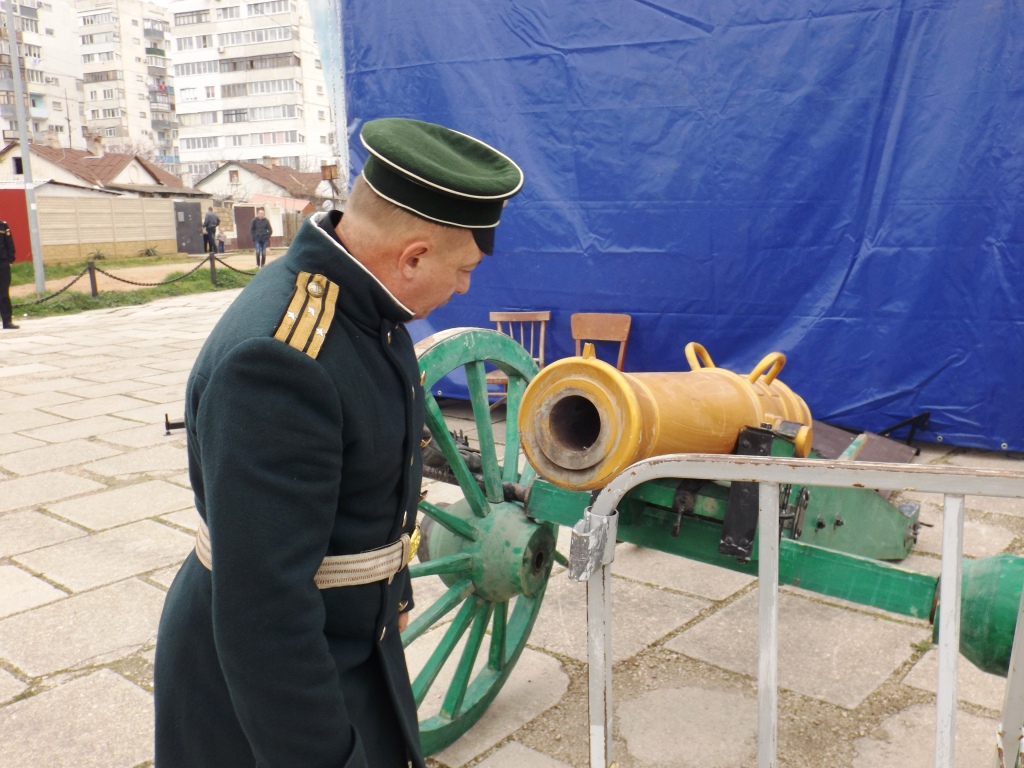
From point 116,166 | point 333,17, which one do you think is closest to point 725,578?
point 333,17

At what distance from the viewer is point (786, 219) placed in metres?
5.50

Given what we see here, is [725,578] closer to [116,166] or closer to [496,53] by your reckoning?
[496,53]

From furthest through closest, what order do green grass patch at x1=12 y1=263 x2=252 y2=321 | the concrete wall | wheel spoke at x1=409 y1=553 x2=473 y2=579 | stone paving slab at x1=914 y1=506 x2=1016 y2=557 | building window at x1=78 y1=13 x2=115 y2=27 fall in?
1. building window at x1=78 y1=13 x2=115 y2=27
2. the concrete wall
3. green grass patch at x1=12 y1=263 x2=252 y2=321
4. stone paving slab at x1=914 y1=506 x2=1016 y2=557
5. wheel spoke at x1=409 y1=553 x2=473 y2=579

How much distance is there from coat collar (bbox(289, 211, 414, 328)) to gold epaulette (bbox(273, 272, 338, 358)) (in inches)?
0.8

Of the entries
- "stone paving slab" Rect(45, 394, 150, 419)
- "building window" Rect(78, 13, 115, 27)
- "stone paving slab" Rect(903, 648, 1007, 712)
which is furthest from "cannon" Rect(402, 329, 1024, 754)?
"building window" Rect(78, 13, 115, 27)

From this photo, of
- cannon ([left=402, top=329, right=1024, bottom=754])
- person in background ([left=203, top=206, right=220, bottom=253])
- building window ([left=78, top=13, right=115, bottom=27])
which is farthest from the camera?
building window ([left=78, top=13, right=115, bottom=27])

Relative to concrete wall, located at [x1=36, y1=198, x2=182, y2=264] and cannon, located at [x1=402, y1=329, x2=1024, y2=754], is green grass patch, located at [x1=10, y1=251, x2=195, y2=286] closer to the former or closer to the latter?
concrete wall, located at [x1=36, y1=198, x2=182, y2=264]

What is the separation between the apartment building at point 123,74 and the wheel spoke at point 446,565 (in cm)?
10408

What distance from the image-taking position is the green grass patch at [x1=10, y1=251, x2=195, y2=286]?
20.6m

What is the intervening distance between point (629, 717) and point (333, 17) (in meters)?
5.39

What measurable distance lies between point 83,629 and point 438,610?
5.38 feet

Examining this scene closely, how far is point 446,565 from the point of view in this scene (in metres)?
2.47

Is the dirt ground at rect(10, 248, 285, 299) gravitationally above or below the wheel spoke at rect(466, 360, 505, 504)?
below

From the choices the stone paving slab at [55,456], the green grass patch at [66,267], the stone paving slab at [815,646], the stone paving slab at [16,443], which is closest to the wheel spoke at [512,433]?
the stone paving slab at [815,646]
